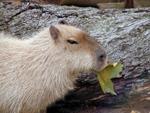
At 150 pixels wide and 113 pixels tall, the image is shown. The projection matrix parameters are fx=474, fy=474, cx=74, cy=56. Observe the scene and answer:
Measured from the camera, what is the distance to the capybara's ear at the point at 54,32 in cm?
439

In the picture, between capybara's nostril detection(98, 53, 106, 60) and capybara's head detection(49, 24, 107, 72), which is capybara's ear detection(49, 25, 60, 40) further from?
capybara's nostril detection(98, 53, 106, 60)

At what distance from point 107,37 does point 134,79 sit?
0.55m

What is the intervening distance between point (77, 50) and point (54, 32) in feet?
0.92

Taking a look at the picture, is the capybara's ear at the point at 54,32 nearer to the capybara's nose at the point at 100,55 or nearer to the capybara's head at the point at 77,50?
the capybara's head at the point at 77,50

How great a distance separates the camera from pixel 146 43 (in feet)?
16.5

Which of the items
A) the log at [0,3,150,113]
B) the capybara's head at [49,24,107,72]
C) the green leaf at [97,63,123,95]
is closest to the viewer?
the capybara's head at [49,24,107,72]

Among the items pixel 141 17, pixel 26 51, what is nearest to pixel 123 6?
pixel 141 17

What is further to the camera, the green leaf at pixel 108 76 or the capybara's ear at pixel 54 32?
the green leaf at pixel 108 76

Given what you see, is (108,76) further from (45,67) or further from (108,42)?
(45,67)

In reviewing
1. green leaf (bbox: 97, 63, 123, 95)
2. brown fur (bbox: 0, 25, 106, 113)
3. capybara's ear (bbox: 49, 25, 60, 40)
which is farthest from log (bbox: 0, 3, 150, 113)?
capybara's ear (bbox: 49, 25, 60, 40)

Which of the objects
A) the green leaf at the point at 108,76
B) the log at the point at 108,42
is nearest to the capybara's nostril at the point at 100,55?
the green leaf at the point at 108,76

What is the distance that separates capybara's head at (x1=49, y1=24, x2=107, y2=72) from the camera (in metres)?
4.31

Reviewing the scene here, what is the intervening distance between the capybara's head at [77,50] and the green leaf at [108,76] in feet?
0.77

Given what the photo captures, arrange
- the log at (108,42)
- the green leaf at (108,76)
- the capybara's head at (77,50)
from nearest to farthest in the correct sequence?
the capybara's head at (77,50) < the green leaf at (108,76) < the log at (108,42)
